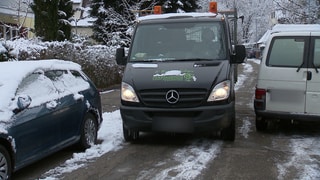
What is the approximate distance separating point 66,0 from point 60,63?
566 inches

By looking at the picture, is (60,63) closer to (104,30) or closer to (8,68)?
(8,68)

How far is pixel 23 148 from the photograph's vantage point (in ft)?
19.3

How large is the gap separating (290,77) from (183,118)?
7.70 feet

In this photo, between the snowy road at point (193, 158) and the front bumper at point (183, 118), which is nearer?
the snowy road at point (193, 158)

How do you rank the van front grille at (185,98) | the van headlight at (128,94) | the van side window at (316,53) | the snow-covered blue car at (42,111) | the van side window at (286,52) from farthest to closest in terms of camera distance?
the van side window at (286,52) → the van side window at (316,53) → the van headlight at (128,94) → the van front grille at (185,98) → the snow-covered blue car at (42,111)

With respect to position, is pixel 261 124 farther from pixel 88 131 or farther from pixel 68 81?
pixel 68 81

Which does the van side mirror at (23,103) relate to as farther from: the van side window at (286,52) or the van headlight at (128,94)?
the van side window at (286,52)

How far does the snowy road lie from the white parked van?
20.9 inches

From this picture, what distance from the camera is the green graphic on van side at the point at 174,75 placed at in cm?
764

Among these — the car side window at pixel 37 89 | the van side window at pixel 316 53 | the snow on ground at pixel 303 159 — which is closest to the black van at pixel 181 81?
the snow on ground at pixel 303 159

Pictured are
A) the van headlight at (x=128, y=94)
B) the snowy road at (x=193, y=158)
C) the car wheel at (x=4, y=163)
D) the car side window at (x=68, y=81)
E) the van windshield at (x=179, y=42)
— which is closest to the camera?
the car wheel at (x=4, y=163)

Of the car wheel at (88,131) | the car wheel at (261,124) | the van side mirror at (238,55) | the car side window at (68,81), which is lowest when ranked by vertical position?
the car wheel at (261,124)

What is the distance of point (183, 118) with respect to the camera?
7.59m

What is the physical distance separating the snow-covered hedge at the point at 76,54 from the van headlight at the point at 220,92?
608cm
